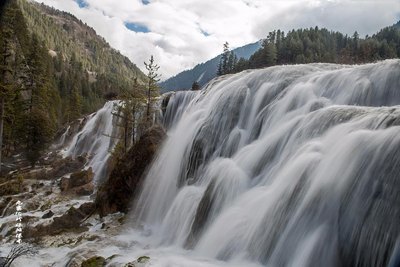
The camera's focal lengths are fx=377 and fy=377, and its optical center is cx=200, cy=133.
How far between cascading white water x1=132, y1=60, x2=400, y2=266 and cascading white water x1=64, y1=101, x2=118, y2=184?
20.5m

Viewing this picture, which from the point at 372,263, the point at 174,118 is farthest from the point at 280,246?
the point at 174,118

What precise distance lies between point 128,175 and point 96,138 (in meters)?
27.0

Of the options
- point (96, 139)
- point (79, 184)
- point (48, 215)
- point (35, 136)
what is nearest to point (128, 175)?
point (48, 215)

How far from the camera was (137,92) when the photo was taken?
3288 cm

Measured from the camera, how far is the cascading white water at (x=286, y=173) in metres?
9.38

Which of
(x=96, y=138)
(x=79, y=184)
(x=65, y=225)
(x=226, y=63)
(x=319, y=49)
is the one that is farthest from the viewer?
(x=319, y=49)

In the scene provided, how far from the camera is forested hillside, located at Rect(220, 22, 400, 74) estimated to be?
3487 inches

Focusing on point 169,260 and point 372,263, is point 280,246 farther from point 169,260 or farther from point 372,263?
point 169,260

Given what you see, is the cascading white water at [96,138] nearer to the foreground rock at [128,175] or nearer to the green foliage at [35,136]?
the green foliage at [35,136]

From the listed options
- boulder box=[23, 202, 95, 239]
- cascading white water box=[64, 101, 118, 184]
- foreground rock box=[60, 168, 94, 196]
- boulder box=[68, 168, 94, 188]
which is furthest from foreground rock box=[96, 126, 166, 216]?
cascading white water box=[64, 101, 118, 184]

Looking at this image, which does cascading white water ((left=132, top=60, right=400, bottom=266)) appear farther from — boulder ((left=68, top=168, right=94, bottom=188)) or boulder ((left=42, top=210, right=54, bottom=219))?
boulder ((left=68, top=168, right=94, bottom=188))

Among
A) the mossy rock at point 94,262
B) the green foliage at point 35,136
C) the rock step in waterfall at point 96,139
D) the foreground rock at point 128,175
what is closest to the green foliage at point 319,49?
the rock step in waterfall at point 96,139

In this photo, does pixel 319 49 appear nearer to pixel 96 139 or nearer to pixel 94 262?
pixel 96 139

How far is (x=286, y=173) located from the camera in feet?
40.9
